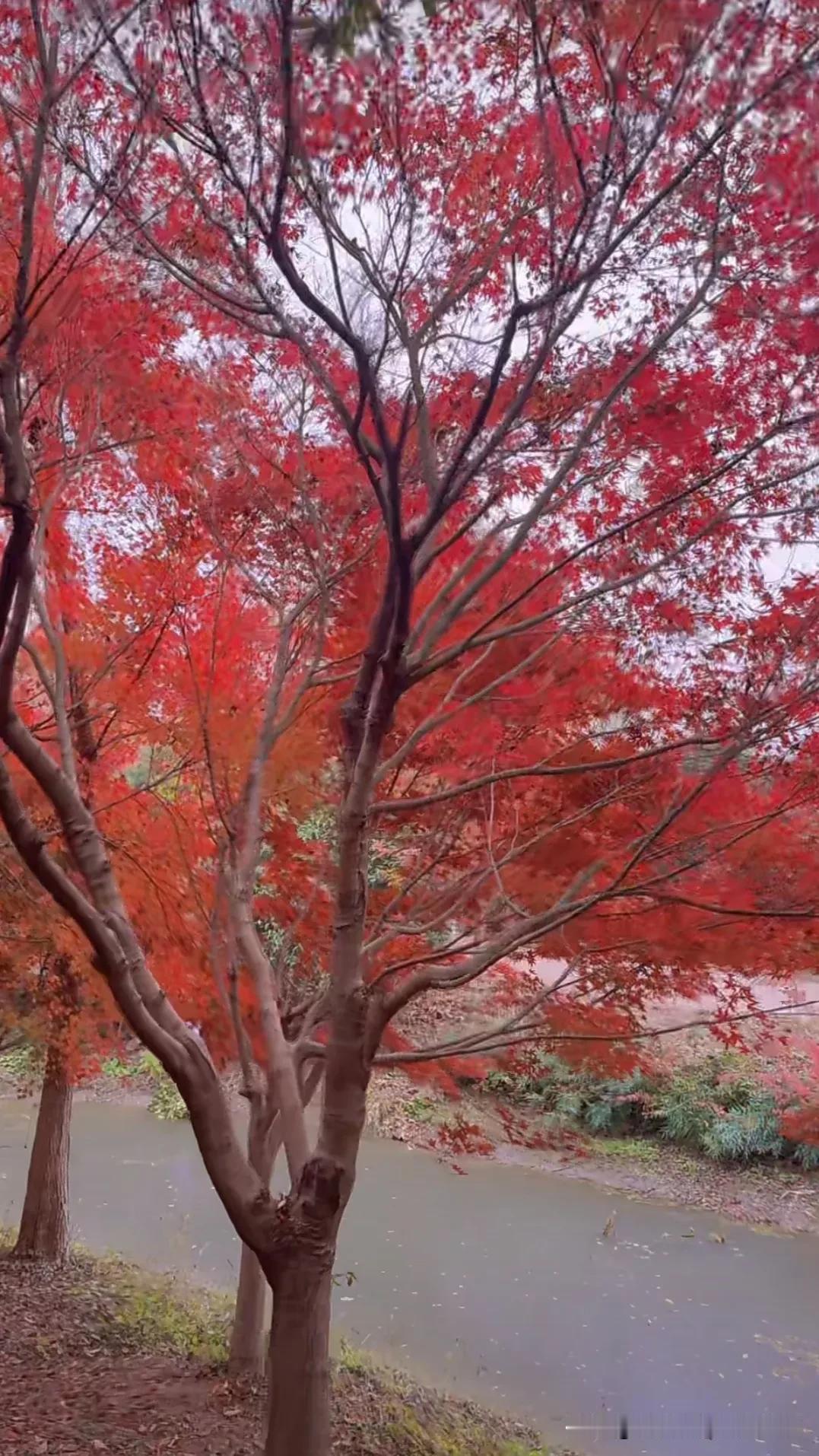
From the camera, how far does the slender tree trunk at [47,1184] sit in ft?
25.4

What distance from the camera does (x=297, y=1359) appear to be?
320 cm

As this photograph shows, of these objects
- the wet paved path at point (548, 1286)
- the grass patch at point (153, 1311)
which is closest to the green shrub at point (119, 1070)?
the wet paved path at point (548, 1286)

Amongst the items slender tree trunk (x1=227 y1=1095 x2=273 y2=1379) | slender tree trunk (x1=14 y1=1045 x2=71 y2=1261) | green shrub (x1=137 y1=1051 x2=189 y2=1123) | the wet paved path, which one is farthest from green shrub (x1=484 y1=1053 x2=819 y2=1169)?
slender tree trunk (x1=227 y1=1095 x2=273 y2=1379)

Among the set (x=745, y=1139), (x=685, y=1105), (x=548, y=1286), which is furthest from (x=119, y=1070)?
(x=745, y=1139)

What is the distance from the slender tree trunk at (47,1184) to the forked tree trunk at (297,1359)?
5064 millimetres

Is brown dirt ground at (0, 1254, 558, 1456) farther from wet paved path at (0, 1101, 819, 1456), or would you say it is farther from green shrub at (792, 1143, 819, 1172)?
green shrub at (792, 1143, 819, 1172)

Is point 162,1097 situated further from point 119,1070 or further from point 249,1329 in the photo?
point 249,1329

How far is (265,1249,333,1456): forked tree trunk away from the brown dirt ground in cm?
176

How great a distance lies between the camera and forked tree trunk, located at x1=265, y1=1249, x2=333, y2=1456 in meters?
3.20

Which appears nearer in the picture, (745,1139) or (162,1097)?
(745,1139)

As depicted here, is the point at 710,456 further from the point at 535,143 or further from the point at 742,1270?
the point at 742,1270

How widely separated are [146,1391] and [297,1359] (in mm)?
2919

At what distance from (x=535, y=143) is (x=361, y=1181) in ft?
37.7

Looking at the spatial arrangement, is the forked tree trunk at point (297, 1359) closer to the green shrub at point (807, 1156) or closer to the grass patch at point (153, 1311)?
the grass patch at point (153, 1311)
